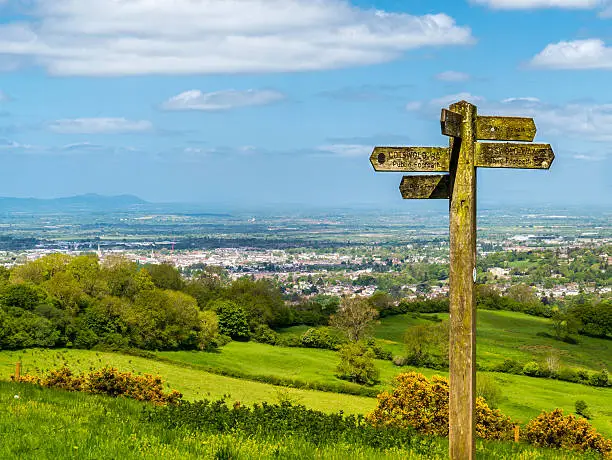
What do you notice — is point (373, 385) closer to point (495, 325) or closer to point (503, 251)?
point (495, 325)

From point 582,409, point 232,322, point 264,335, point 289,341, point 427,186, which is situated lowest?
point 289,341

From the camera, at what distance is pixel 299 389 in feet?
134

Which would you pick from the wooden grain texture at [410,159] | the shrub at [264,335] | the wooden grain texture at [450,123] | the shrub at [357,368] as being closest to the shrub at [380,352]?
the shrub at [264,335]

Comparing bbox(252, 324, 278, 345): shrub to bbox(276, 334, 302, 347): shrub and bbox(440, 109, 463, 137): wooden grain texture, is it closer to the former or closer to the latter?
bbox(276, 334, 302, 347): shrub

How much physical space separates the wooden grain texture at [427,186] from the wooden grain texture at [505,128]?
0.60m

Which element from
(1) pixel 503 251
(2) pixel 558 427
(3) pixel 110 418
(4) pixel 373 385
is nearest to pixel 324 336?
(4) pixel 373 385

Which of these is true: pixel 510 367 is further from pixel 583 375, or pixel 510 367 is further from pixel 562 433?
pixel 562 433

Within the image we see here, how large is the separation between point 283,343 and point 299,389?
23.2m

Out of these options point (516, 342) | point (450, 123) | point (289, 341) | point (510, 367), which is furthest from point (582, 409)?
point (450, 123)

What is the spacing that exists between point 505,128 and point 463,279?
1553mm

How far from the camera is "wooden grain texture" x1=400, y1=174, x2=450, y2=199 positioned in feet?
24.1

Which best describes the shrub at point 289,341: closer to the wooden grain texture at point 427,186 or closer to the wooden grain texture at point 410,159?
the wooden grain texture at point 427,186

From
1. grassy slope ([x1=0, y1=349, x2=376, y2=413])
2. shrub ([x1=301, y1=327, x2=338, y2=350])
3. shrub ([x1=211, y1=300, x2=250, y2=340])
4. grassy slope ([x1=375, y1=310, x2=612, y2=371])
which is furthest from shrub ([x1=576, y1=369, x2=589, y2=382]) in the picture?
shrub ([x1=211, y1=300, x2=250, y2=340])

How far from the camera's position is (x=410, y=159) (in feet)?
24.1
